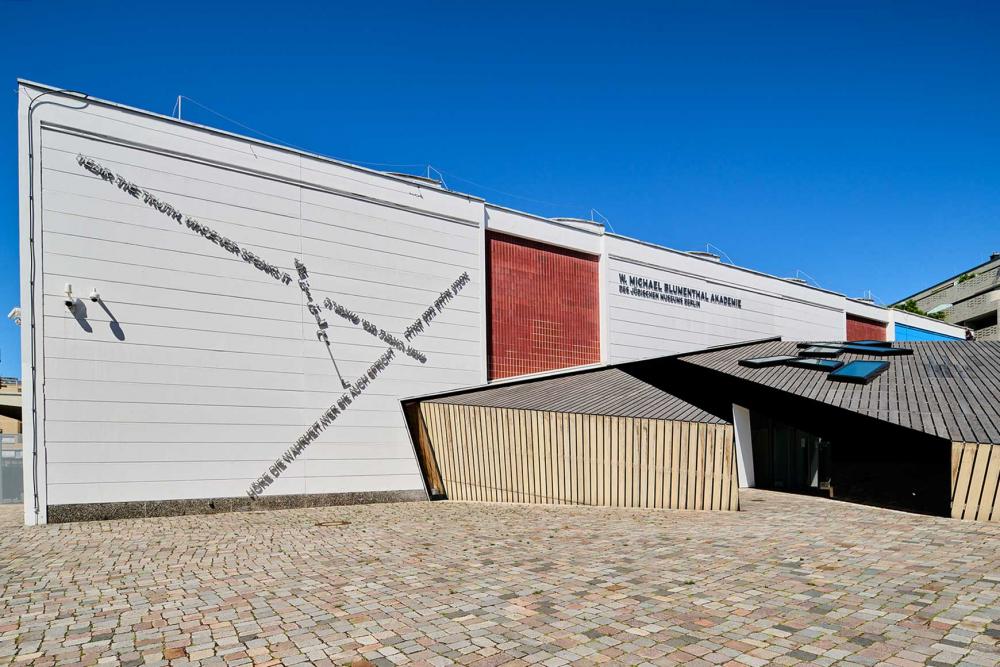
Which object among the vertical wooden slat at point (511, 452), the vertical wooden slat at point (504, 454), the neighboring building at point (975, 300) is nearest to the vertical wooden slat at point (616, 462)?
the vertical wooden slat at point (511, 452)

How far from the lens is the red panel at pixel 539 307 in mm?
20453

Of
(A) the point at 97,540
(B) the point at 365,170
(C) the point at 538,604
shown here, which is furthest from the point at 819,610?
(B) the point at 365,170

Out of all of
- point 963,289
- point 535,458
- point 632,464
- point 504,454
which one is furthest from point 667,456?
point 963,289

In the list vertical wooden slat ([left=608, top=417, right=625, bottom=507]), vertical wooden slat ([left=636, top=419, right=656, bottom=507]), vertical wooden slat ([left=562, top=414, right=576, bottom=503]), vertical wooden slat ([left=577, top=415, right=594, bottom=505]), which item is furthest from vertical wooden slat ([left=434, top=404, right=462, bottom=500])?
vertical wooden slat ([left=636, top=419, right=656, bottom=507])

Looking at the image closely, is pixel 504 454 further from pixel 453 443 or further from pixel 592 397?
pixel 592 397

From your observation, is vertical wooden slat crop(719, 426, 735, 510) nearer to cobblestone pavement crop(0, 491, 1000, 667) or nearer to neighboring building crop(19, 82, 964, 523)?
cobblestone pavement crop(0, 491, 1000, 667)

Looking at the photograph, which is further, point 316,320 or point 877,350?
point 877,350

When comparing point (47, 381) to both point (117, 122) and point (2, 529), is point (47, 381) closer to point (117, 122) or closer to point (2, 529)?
point (2, 529)

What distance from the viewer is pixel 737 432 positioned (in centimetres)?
1750

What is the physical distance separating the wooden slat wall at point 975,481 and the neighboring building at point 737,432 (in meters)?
0.02

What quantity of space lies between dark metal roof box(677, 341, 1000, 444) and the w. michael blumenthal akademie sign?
5.46m

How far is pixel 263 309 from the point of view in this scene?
15742 mm

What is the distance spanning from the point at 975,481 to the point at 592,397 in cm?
739

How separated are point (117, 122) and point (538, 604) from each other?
13646 millimetres
